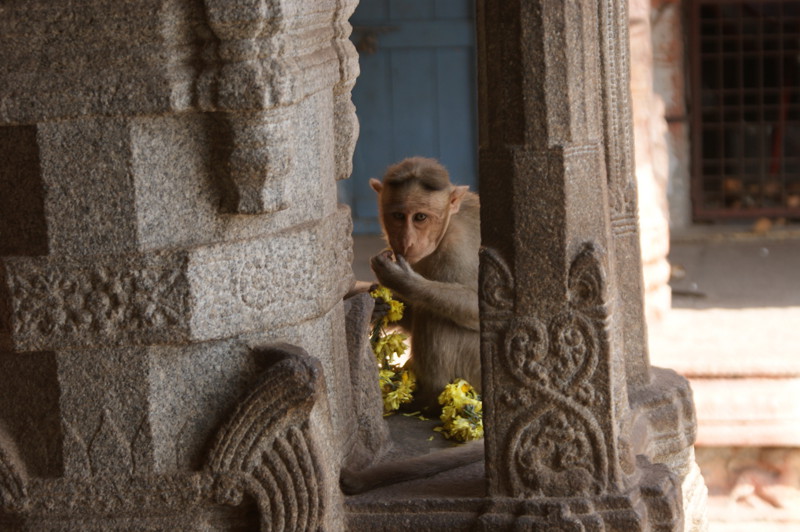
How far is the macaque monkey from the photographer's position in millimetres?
4297

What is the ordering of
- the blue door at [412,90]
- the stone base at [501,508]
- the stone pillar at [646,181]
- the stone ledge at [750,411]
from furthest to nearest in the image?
Result: 1. the blue door at [412,90]
2. the stone pillar at [646,181]
3. the stone ledge at [750,411]
4. the stone base at [501,508]

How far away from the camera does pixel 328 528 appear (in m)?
3.16

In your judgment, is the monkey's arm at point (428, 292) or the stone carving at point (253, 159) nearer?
the stone carving at point (253, 159)

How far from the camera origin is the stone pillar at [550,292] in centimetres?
304

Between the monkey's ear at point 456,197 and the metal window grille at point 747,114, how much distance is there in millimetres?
5395

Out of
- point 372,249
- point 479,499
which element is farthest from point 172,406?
point 372,249

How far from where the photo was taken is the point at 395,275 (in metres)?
4.23

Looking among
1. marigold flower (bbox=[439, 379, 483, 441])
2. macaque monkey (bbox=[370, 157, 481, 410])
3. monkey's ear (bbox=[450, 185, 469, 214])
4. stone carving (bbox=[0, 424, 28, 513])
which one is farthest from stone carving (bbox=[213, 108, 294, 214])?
monkey's ear (bbox=[450, 185, 469, 214])

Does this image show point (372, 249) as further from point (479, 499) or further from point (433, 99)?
point (479, 499)

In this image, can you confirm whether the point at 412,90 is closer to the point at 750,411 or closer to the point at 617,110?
the point at 750,411

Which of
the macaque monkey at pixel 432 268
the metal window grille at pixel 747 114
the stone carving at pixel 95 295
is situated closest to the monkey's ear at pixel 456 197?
the macaque monkey at pixel 432 268

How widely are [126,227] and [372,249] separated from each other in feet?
21.4

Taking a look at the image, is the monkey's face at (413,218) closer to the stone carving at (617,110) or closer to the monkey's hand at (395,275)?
the monkey's hand at (395,275)

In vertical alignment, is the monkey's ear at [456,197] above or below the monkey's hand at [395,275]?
above
